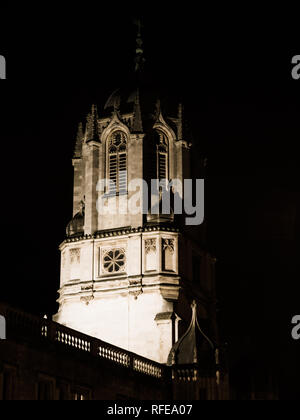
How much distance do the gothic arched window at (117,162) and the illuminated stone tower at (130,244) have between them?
0.21 feet

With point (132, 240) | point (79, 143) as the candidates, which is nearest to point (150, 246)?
point (132, 240)

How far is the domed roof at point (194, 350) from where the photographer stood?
1891 inches

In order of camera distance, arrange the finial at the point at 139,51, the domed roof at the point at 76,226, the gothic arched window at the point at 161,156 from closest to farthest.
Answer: the domed roof at the point at 76,226
the gothic arched window at the point at 161,156
the finial at the point at 139,51

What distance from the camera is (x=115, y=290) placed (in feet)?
179

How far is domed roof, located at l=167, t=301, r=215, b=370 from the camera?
158ft

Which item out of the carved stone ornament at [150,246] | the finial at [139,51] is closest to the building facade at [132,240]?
the carved stone ornament at [150,246]

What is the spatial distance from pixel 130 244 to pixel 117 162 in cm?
623

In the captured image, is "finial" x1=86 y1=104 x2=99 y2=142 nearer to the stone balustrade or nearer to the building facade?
the building facade

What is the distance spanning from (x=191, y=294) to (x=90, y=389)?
1727cm

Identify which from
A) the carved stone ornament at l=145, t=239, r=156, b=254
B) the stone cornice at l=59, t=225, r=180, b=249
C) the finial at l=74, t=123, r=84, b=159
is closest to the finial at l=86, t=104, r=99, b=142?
the finial at l=74, t=123, r=84, b=159

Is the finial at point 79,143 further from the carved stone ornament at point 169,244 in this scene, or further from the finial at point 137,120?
the carved stone ornament at point 169,244

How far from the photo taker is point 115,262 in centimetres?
5509

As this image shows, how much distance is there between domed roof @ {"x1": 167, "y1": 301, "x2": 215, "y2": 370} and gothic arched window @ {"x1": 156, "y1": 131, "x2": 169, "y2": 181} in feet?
37.7
